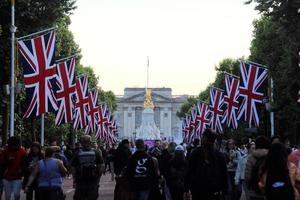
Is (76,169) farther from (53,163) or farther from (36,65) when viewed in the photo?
(36,65)

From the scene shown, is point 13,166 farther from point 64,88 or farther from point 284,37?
point 284,37

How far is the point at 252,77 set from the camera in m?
30.1

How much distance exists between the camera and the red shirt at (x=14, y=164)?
1606 cm

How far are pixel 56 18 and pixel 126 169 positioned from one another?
22.6 metres

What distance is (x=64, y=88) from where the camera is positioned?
29.6m

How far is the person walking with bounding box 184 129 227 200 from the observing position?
11.4m

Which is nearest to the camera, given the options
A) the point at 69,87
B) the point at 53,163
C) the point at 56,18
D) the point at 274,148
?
the point at 274,148

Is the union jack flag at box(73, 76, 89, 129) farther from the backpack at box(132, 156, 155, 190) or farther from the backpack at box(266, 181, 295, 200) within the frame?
the backpack at box(266, 181, 295, 200)

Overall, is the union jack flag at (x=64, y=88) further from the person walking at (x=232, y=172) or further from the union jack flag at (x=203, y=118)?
the union jack flag at (x=203, y=118)

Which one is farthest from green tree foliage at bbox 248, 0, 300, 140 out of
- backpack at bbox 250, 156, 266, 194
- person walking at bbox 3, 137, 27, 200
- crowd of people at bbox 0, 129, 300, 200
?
backpack at bbox 250, 156, 266, 194

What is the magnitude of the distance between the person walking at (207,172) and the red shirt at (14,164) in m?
5.41

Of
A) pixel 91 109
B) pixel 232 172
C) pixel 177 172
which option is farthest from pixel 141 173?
pixel 91 109

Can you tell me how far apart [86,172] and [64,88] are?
15.1 metres

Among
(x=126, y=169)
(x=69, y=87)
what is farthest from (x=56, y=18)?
(x=126, y=169)
